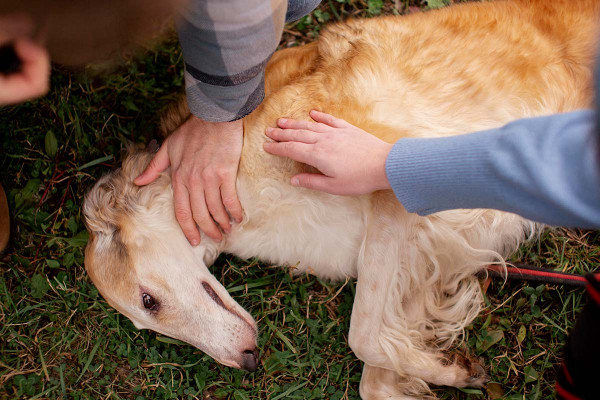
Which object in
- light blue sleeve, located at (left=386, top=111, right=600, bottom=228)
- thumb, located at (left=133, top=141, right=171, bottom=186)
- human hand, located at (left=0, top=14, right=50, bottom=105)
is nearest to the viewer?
human hand, located at (left=0, top=14, right=50, bottom=105)

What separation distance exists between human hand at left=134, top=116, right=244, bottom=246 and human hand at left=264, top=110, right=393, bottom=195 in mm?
253

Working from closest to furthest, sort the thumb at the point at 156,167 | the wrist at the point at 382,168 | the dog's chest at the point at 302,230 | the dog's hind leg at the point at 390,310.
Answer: the wrist at the point at 382,168, the dog's hind leg at the point at 390,310, the dog's chest at the point at 302,230, the thumb at the point at 156,167

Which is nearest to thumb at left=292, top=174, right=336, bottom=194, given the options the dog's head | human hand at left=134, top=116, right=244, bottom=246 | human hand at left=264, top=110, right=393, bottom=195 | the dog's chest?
human hand at left=264, top=110, right=393, bottom=195

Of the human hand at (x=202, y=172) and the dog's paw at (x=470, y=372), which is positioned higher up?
the human hand at (x=202, y=172)

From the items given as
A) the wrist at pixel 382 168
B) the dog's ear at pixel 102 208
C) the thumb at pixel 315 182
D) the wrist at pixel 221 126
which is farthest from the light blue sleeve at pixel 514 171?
the dog's ear at pixel 102 208

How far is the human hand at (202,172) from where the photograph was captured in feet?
8.26

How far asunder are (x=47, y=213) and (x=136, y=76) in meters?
1.15

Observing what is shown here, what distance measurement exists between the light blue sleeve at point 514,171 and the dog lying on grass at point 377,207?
0.38 m

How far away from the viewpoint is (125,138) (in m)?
3.35

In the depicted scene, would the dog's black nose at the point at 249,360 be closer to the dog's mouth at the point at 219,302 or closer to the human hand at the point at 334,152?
the dog's mouth at the point at 219,302

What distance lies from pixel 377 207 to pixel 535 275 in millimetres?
1199

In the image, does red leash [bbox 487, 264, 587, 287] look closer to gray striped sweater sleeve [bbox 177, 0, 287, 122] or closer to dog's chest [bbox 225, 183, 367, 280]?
dog's chest [bbox 225, 183, 367, 280]

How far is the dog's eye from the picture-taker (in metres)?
2.67

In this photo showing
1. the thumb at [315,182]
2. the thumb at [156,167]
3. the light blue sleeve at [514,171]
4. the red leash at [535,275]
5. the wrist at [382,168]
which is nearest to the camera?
the light blue sleeve at [514,171]
